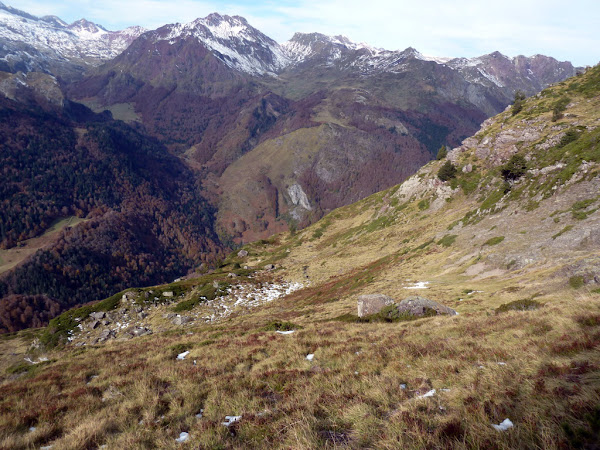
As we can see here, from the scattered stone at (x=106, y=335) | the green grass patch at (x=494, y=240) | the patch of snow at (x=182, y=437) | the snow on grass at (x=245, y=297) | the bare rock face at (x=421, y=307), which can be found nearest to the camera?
the patch of snow at (x=182, y=437)

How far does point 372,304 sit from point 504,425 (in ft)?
60.0

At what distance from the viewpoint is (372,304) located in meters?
23.2

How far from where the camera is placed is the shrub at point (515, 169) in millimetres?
44500

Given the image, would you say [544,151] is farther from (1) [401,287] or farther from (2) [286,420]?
(2) [286,420]

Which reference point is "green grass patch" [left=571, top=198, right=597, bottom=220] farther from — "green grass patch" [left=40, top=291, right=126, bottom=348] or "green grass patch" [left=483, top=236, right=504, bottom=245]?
"green grass patch" [left=40, top=291, right=126, bottom=348]

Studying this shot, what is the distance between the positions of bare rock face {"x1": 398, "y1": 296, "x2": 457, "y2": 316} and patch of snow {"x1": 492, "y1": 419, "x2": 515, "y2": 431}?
49.5 ft

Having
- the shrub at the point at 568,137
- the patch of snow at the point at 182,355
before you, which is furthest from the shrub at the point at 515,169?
the patch of snow at the point at 182,355

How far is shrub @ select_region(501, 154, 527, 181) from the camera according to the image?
44.5m

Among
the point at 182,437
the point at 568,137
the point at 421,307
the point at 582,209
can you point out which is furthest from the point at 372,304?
the point at 568,137

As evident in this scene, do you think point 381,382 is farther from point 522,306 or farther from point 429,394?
point 522,306

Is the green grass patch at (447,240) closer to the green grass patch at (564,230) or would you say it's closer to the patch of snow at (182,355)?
the green grass patch at (564,230)

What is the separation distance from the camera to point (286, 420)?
6660mm

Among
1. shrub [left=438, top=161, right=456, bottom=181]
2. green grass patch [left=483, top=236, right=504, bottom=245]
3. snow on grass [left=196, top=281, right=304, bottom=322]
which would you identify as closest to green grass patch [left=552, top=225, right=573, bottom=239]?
green grass patch [left=483, top=236, right=504, bottom=245]

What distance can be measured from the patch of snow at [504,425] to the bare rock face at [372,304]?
17.4 metres
